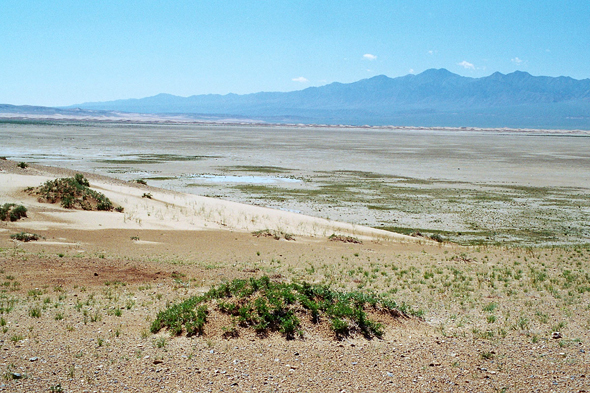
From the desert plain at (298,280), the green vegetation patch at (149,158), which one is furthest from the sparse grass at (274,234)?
the green vegetation patch at (149,158)

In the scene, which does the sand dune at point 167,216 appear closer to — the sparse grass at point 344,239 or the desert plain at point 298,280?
the desert plain at point 298,280

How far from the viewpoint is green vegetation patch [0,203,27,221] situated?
19008 mm

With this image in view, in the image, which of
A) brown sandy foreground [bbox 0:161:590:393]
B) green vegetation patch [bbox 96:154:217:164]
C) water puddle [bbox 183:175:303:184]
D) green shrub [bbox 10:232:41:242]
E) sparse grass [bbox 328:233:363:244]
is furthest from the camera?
green vegetation patch [bbox 96:154:217:164]

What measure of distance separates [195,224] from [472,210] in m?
16.0

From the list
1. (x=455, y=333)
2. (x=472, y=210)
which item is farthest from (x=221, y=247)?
(x=472, y=210)

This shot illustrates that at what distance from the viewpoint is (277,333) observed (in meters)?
8.14

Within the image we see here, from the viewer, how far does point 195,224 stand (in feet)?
74.6

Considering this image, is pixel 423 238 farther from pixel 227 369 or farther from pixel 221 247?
pixel 227 369

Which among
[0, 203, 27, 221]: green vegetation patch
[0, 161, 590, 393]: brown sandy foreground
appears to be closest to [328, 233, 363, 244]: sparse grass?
[0, 161, 590, 393]: brown sandy foreground

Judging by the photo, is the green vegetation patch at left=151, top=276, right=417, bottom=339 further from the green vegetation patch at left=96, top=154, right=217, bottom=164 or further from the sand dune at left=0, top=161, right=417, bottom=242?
the green vegetation patch at left=96, top=154, right=217, bottom=164

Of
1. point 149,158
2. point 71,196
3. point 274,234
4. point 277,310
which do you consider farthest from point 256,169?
point 277,310

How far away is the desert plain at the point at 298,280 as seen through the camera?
22.6ft

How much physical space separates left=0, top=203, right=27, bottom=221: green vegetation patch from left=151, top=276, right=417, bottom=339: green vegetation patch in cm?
1296

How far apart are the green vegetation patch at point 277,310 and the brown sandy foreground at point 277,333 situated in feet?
0.57
